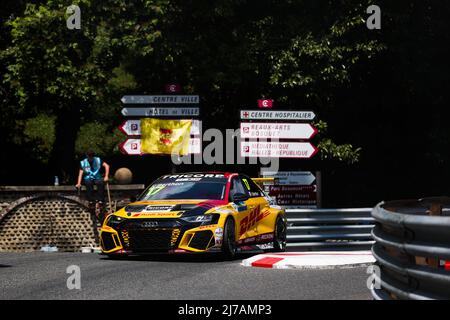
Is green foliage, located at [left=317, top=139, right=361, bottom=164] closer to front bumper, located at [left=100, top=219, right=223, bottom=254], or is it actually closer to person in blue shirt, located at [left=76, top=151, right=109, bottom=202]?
person in blue shirt, located at [left=76, top=151, right=109, bottom=202]

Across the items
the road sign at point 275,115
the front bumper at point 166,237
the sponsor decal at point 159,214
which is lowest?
the front bumper at point 166,237

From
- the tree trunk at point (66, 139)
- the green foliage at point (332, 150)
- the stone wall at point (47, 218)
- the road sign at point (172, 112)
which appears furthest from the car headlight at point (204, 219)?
the tree trunk at point (66, 139)

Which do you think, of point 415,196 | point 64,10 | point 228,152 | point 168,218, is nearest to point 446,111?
point 415,196

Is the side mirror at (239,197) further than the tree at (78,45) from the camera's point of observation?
No

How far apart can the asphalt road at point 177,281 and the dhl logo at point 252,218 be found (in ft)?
4.62

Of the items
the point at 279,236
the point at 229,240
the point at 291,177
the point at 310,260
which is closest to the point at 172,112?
Result: the point at 291,177

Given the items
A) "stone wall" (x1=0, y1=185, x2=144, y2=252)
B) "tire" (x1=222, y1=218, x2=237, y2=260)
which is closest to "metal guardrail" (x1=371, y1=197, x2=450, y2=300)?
"tire" (x1=222, y1=218, x2=237, y2=260)

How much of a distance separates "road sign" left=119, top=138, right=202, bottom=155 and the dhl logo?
6.49 meters

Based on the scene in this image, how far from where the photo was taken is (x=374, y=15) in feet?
85.9

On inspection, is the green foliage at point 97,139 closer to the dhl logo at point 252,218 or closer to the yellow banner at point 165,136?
the yellow banner at point 165,136

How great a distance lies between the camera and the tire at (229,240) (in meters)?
14.4

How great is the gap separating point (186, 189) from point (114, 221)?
1.62 meters
